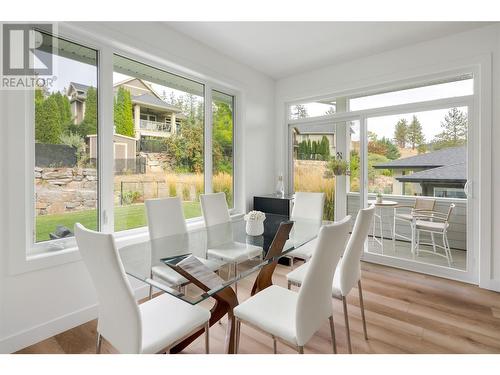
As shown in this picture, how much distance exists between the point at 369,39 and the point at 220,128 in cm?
212

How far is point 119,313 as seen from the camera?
123cm

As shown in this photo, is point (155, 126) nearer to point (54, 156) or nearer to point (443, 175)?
point (54, 156)

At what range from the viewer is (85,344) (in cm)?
194

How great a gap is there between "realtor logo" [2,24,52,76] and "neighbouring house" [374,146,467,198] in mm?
3825

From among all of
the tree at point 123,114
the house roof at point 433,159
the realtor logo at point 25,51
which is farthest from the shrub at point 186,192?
the house roof at point 433,159

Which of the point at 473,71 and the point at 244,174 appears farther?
the point at 244,174

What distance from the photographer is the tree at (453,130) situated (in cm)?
307

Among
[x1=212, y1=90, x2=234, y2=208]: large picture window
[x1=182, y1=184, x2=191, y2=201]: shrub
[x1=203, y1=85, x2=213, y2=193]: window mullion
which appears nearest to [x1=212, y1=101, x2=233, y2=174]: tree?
[x1=212, y1=90, x2=234, y2=208]: large picture window

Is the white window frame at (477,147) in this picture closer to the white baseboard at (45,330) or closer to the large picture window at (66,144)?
the large picture window at (66,144)

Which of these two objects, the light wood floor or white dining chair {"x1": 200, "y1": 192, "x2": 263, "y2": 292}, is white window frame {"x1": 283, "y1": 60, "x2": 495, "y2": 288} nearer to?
the light wood floor

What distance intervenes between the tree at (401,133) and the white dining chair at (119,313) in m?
3.28

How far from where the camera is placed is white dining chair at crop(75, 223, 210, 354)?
1144 mm
